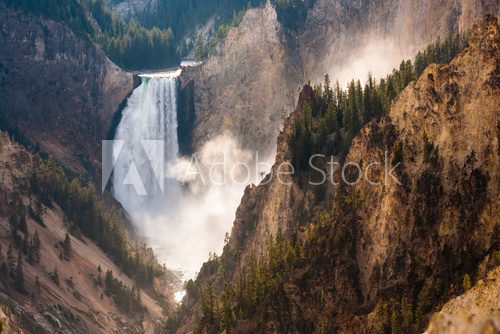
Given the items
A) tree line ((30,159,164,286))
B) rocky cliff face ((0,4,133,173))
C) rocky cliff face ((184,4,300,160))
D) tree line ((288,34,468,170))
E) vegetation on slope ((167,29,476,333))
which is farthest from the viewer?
rocky cliff face ((0,4,133,173))

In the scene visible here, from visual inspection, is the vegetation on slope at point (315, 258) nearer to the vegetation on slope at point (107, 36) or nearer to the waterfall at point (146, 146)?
the waterfall at point (146, 146)

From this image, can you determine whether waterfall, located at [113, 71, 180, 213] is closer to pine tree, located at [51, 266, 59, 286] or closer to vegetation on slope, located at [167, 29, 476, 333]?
vegetation on slope, located at [167, 29, 476, 333]

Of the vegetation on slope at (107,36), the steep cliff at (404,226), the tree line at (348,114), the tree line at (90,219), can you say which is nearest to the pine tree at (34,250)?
the tree line at (90,219)

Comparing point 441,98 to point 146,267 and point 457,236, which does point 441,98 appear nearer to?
point 457,236

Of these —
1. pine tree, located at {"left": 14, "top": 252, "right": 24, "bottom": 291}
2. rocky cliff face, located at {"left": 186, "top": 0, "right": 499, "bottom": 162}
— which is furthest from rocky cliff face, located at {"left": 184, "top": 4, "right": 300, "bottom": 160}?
pine tree, located at {"left": 14, "top": 252, "right": 24, "bottom": 291}

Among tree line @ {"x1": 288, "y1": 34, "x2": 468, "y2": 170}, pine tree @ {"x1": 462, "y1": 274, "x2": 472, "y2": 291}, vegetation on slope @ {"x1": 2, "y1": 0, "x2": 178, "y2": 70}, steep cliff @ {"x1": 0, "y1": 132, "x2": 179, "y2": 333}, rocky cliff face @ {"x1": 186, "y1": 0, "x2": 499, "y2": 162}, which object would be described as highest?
vegetation on slope @ {"x1": 2, "y1": 0, "x2": 178, "y2": 70}

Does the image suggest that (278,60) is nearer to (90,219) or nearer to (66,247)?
(90,219)

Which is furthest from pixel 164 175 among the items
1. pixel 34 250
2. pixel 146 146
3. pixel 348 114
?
pixel 348 114

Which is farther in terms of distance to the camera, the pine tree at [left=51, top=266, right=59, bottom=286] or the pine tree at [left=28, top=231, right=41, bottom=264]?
the pine tree at [left=28, top=231, right=41, bottom=264]
